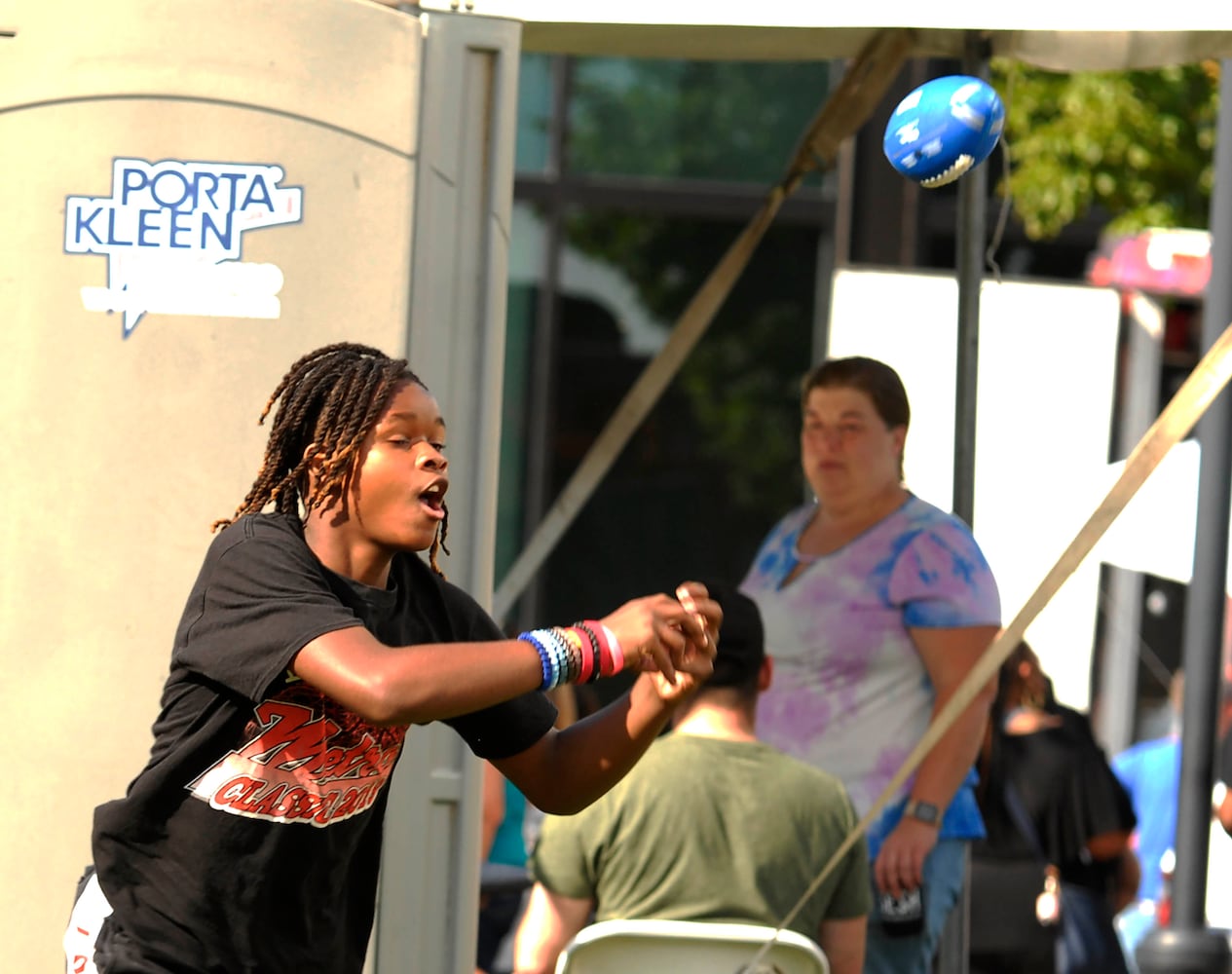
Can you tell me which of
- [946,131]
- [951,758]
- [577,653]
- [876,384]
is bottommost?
[951,758]

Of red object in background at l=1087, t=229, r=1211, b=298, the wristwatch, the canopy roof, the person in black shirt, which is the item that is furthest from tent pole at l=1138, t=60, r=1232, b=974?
red object in background at l=1087, t=229, r=1211, b=298

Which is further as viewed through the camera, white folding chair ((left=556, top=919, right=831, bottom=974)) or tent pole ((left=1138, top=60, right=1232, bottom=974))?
tent pole ((left=1138, top=60, right=1232, bottom=974))

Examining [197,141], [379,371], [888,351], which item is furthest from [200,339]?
[888,351]

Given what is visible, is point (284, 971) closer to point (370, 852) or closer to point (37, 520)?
point (370, 852)

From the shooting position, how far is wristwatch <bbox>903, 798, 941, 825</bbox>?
469cm

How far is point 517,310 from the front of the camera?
11688 millimetres

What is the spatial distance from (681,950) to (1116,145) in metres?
7.18

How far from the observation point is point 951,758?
187 inches

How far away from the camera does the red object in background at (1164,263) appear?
9820mm

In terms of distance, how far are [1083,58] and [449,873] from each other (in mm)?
2248

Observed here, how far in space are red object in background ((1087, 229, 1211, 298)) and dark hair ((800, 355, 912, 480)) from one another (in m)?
4.99

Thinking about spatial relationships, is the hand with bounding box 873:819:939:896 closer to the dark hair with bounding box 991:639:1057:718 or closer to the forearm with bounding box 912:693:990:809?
the forearm with bounding box 912:693:990:809

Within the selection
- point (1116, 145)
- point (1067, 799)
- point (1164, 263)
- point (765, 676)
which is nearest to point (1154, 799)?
point (1067, 799)

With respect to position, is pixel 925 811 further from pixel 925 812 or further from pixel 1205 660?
pixel 1205 660
